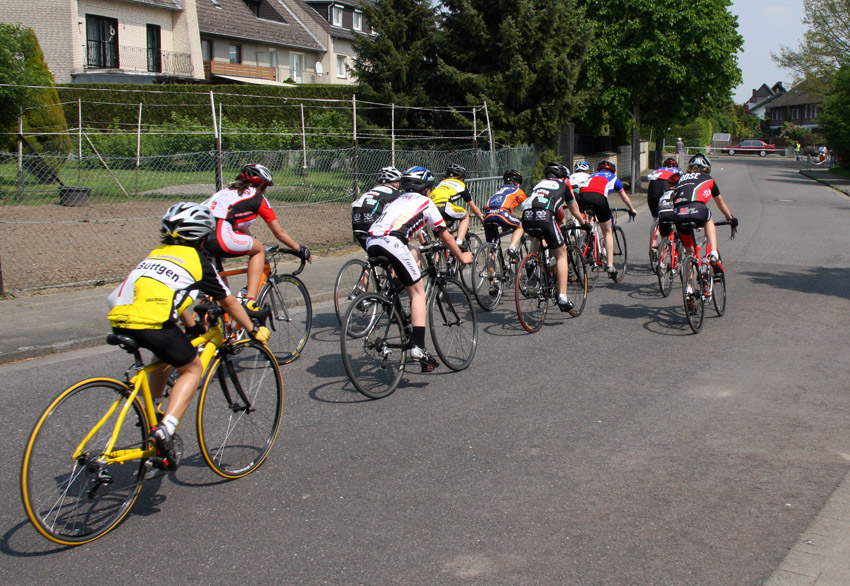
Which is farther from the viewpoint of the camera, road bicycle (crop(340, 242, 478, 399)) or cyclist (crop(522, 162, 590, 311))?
cyclist (crop(522, 162, 590, 311))

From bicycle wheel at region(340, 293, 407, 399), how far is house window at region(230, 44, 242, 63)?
42.9 m

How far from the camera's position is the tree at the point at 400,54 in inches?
941

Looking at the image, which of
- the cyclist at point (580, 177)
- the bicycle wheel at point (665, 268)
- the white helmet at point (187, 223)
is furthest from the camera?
the cyclist at point (580, 177)

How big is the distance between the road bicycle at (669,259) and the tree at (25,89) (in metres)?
12.9

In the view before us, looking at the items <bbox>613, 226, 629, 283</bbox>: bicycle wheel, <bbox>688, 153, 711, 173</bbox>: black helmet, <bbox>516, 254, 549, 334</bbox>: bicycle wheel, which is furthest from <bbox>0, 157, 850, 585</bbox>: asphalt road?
<bbox>613, 226, 629, 283</bbox>: bicycle wheel

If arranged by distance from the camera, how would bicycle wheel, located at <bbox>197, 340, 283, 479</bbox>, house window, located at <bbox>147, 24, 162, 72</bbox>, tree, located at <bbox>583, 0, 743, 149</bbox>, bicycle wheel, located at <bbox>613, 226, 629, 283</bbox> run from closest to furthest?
bicycle wheel, located at <bbox>197, 340, 283, 479</bbox>
bicycle wheel, located at <bbox>613, 226, 629, 283</bbox>
tree, located at <bbox>583, 0, 743, 149</bbox>
house window, located at <bbox>147, 24, 162, 72</bbox>

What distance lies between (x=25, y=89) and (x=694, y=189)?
633 inches

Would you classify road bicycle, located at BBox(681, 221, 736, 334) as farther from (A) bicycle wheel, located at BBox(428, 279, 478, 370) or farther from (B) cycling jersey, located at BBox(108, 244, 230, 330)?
(B) cycling jersey, located at BBox(108, 244, 230, 330)

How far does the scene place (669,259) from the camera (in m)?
10.6

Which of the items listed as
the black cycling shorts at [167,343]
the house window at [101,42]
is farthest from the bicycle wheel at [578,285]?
the house window at [101,42]

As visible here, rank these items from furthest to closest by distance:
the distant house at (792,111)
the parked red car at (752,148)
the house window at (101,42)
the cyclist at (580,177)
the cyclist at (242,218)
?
1. the distant house at (792,111)
2. the parked red car at (752,148)
3. the house window at (101,42)
4. the cyclist at (580,177)
5. the cyclist at (242,218)

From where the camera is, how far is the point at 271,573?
3777 millimetres

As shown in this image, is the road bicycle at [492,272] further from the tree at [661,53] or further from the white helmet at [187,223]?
the tree at [661,53]

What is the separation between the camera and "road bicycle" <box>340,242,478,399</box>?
6266 mm
